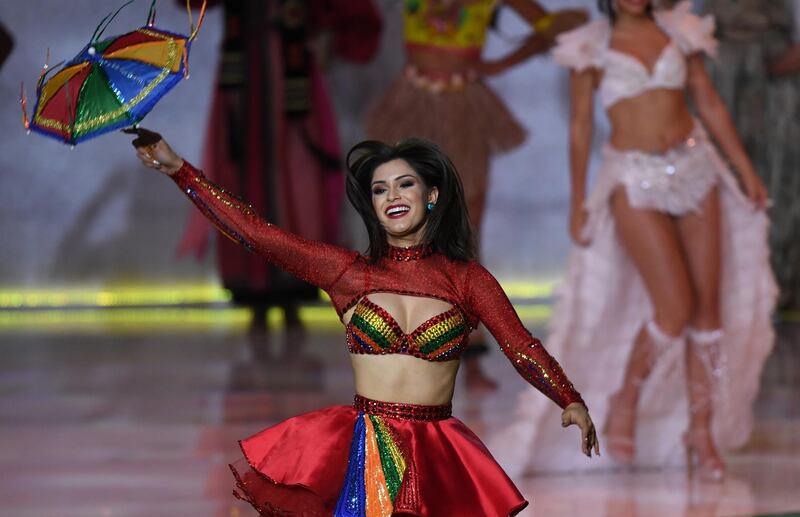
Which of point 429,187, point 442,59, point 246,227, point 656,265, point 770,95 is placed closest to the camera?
point 246,227

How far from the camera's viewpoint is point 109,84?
247cm

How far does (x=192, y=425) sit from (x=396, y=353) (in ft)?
8.62

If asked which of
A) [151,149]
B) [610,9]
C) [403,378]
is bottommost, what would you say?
[403,378]

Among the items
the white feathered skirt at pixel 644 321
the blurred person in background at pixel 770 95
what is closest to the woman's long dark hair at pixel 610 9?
the white feathered skirt at pixel 644 321

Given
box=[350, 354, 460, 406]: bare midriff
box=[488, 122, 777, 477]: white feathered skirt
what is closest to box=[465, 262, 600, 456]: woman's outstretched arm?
box=[350, 354, 460, 406]: bare midriff

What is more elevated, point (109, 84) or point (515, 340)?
point (109, 84)

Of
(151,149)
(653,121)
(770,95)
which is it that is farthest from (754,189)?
(770,95)

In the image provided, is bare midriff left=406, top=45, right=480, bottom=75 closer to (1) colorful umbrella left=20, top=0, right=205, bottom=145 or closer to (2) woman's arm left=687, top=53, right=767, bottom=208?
(2) woman's arm left=687, top=53, right=767, bottom=208

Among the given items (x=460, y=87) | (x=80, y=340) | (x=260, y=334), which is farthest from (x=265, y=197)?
(x=460, y=87)

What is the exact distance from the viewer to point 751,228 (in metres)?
4.65

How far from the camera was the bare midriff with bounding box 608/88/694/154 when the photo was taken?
4.45 metres

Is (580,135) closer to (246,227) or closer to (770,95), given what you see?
(246,227)

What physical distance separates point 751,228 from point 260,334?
435 cm

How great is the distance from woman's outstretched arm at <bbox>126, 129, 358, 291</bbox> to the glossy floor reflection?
1220 mm
